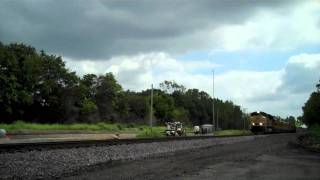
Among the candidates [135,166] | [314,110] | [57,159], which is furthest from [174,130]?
[314,110]

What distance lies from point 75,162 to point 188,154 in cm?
755

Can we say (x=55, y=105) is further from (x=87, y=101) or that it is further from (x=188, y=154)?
(x=188, y=154)

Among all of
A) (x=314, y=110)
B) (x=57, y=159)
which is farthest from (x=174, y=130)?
(x=314, y=110)

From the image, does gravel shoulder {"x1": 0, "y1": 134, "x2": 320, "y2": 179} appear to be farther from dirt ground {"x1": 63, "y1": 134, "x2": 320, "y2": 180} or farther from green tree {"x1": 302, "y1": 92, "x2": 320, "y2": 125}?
green tree {"x1": 302, "y1": 92, "x2": 320, "y2": 125}

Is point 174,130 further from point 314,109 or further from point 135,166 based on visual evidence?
point 314,109

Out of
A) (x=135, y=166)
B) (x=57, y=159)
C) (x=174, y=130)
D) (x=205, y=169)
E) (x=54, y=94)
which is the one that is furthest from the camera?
(x=54, y=94)

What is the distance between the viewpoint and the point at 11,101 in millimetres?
84938

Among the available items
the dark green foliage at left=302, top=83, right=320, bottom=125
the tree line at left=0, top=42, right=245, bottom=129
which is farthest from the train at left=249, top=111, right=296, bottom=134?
the tree line at left=0, top=42, right=245, bottom=129

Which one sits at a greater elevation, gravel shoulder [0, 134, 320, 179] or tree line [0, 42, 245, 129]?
tree line [0, 42, 245, 129]

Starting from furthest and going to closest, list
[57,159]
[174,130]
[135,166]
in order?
[174,130] < [57,159] < [135,166]

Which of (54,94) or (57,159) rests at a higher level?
(54,94)

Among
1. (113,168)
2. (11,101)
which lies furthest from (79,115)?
(113,168)

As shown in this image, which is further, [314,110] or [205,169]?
[314,110]

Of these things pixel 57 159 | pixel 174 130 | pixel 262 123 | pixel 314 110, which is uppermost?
pixel 314 110
